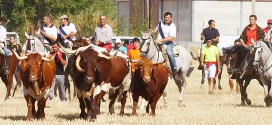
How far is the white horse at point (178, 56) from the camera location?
77.9 ft

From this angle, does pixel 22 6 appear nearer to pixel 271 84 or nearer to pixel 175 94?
pixel 175 94

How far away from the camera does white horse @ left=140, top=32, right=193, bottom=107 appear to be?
23.8m

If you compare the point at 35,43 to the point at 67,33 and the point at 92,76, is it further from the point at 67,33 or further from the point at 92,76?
the point at 67,33

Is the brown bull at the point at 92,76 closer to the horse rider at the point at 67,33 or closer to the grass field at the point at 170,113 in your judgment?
the grass field at the point at 170,113

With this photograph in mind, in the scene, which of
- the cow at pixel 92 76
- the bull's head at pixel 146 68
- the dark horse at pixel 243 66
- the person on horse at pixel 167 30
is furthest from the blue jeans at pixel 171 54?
the cow at pixel 92 76

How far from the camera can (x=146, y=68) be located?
21.5 meters

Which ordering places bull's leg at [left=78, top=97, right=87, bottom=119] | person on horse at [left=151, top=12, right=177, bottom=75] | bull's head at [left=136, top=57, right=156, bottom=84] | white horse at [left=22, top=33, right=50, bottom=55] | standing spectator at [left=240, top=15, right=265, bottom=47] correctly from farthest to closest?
standing spectator at [left=240, top=15, right=265, bottom=47] → person on horse at [left=151, top=12, right=177, bottom=75] → white horse at [left=22, top=33, right=50, bottom=55] → bull's head at [left=136, top=57, right=156, bottom=84] → bull's leg at [left=78, top=97, right=87, bottom=119]

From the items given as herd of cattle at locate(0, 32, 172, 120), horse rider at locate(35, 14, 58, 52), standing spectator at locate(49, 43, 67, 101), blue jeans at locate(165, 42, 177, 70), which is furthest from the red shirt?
herd of cattle at locate(0, 32, 172, 120)

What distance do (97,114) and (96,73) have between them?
3.64 feet

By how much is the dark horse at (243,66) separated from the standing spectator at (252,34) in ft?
0.73

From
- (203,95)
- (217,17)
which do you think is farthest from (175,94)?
(217,17)

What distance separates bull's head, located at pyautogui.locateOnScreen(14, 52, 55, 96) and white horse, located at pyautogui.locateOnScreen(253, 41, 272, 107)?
708 centimetres

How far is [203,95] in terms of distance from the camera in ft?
104

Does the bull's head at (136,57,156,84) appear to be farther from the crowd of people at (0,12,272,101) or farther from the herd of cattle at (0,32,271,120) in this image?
the crowd of people at (0,12,272,101)
